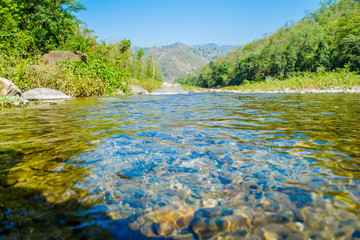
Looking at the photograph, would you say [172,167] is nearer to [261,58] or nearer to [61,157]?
[61,157]

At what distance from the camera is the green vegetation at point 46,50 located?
36.7 feet

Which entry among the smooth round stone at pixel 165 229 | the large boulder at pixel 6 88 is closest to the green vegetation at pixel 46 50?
the large boulder at pixel 6 88

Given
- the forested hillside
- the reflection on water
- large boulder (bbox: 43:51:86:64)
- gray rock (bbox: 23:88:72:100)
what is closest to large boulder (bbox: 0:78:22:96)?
gray rock (bbox: 23:88:72:100)

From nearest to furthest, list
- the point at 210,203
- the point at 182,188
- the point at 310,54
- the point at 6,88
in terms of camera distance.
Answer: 1. the point at 210,203
2. the point at 182,188
3. the point at 6,88
4. the point at 310,54

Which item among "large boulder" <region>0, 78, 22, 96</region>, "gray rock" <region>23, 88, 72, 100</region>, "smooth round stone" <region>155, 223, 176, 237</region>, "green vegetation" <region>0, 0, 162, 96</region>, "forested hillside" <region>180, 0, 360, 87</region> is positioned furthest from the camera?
"forested hillside" <region>180, 0, 360, 87</region>

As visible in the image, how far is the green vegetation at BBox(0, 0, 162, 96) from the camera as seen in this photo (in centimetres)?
1120

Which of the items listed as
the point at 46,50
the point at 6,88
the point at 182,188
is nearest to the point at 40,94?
the point at 6,88

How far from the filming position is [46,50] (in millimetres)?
20078

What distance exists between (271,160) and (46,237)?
2.18m

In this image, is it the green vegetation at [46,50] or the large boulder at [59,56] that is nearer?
the green vegetation at [46,50]

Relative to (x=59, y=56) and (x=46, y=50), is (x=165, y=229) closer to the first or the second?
(x=59, y=56)

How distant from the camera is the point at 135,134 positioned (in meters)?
3.46

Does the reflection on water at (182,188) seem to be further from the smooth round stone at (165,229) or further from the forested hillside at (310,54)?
the forested hillside at (310,54)

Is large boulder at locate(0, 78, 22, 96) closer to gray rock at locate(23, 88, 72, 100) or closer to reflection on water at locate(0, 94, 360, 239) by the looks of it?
gray rock at locate(23, 88, 72, 100)
